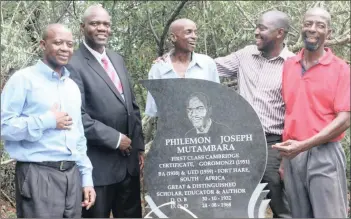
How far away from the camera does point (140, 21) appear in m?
8.79

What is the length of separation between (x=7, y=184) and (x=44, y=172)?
4.11 metres

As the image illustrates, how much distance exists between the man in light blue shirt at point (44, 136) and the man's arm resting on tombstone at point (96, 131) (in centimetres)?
33

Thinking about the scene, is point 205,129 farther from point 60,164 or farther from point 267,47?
point 60,164

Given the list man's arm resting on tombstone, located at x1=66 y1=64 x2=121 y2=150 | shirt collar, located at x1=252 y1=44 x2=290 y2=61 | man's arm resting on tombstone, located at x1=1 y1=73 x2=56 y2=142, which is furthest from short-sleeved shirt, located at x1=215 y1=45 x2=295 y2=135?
man's arm resting on tombstone, located at x1=1 y1=73 x2=56 y2=142

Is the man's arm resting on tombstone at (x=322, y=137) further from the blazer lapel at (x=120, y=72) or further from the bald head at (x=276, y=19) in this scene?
the blazer lapel at (x=120, y=72)

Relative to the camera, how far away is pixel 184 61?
20.6ft

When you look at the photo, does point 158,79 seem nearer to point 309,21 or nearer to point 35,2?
point 309,21

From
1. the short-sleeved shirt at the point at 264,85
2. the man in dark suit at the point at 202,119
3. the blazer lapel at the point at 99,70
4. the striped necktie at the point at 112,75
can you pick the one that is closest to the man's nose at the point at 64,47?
the blazer lapel at the point at 99,70

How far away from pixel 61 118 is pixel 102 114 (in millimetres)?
737

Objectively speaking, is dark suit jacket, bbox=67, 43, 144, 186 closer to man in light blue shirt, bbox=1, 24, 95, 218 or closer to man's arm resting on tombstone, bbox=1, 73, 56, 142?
man in light blue shirt, bbox=1, 24, 95, 218

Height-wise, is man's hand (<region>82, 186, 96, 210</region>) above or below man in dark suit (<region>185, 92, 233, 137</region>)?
below

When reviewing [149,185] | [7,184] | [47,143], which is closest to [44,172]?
[47,143]

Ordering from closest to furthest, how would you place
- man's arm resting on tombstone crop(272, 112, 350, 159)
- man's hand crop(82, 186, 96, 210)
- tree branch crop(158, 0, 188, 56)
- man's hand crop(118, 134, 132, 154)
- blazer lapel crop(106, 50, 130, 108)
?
man's arm resting on tombstone crop(272, 112, 350, 159) → man's hand crop(82, 186, 96, 210) → man's hand crop(118, 134, 132, 154) → blazer lapel crop(106, 50, 130, 108) → tree branch crop(158, 0, 188, 56)

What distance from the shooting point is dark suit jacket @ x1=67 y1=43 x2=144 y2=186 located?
6078mm
